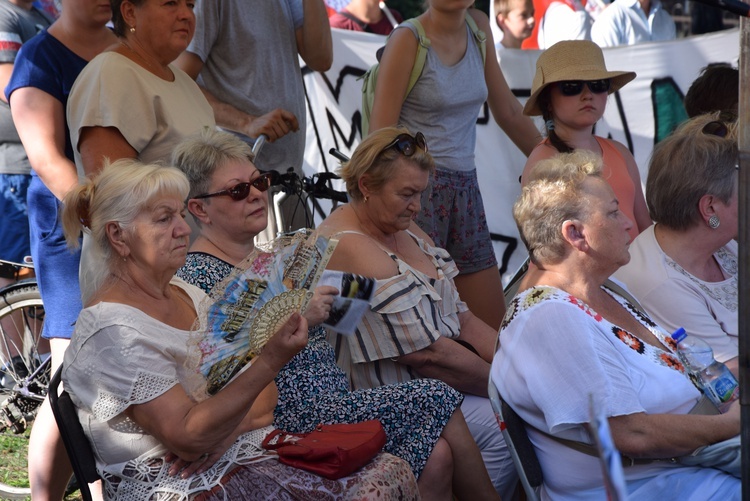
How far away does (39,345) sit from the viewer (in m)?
4.61

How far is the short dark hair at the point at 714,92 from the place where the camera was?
4.46m

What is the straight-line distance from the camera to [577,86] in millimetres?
3975

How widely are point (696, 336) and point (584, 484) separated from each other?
0.83 metres

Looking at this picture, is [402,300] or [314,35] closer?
[402,300]

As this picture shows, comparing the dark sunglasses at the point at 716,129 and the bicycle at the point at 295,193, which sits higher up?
the dark sunglasses at the point at 716,129

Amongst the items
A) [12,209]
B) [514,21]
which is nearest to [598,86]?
[12,209]

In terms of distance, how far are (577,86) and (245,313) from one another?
217cm

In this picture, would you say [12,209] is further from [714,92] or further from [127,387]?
[714,92]

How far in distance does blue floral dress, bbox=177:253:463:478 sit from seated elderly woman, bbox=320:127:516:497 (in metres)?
0.24

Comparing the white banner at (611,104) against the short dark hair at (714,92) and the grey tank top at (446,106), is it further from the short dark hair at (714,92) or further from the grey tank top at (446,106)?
the grey tank top at (446,106)

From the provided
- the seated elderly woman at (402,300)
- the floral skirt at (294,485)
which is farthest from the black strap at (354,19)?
the floral skirt at (294,485)

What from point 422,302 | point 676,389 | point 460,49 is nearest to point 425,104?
point 460,49

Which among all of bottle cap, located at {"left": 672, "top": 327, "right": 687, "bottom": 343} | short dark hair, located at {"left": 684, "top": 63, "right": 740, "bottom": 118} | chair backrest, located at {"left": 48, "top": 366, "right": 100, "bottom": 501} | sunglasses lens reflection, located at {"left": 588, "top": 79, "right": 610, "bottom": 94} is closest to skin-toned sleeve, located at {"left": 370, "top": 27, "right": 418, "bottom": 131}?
sunglasses lens reflection, located at {"left": 588, "top": 79, "right": 610, "bottom": 94}

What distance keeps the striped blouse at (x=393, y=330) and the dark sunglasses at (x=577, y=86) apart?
3.69 ft
